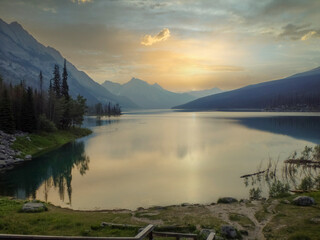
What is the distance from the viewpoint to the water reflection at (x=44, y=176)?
33.7 metres

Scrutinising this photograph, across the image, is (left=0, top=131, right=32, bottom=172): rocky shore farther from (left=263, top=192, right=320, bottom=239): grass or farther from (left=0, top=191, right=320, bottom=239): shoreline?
(left=263, top=192, right=320, bottom=239): grass

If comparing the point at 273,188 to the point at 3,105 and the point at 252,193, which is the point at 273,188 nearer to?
the point at 252,193

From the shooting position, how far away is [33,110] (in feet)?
251

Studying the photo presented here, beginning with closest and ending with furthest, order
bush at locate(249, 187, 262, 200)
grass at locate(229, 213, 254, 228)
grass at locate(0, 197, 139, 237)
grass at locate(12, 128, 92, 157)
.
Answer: grass at locate(0, 197, 139, 237) < grass at locate(229, 213, 254, 228) < bush at locate(249, 187, 262, 200) < grass at locate(12, 128, 92, 157)

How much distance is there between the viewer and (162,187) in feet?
117

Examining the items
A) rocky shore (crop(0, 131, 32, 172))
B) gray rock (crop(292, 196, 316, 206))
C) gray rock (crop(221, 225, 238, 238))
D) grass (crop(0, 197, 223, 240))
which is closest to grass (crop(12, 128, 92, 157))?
rocky shore (crop(0, 131, 32, 172))

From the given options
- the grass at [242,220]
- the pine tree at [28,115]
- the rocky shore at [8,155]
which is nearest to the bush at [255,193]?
the grass at [242,220]

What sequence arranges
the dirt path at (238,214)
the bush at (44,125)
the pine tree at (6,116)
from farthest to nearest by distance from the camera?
the bush at (44,125)
the pine tree at (6,116)
the dirt path at (238,214)

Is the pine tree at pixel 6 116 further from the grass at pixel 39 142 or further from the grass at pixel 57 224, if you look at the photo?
the grass at pixel 57 224

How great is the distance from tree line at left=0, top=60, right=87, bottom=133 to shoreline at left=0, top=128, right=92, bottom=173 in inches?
137

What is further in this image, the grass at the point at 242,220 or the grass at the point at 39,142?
the grass at the point at 39,142

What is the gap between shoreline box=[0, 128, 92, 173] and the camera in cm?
4947

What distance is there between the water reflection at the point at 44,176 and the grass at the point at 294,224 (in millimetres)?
23557

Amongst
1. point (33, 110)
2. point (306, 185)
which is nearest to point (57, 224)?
point (306, 185)
